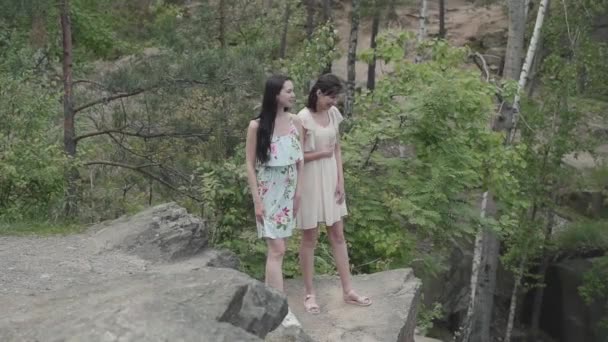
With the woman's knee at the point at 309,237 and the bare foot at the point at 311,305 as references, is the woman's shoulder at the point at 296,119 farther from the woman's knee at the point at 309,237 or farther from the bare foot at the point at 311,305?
the bare foot at the point at 311,305

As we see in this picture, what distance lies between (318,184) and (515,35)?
9511 mm

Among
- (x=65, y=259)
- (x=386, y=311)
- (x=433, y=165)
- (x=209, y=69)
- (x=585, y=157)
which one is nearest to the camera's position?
(x=386, y=311)

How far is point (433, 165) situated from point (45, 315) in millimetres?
5001

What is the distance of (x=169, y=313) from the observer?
4.02 metres

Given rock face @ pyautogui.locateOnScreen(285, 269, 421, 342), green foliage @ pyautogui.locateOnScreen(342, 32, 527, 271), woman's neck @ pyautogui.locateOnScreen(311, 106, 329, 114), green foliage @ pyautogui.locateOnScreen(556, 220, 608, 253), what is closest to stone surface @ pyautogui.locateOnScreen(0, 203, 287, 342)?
rock face @ pyautogui.locateOnScreen(285, 269, 421, 342)

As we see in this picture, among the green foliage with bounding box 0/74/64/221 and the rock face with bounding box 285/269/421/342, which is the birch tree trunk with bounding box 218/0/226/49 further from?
the rock face with bounding box 285/269/421/342

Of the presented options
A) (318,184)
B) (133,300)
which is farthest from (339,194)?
(133,300)

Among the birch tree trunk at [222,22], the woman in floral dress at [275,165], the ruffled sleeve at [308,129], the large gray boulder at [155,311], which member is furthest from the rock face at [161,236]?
the birch tree trunk at [222,22]

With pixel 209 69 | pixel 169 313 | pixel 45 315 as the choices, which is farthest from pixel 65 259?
pixel 209 69

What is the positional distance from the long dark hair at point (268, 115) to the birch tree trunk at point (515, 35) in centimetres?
969

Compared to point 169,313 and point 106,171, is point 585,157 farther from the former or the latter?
point 169,313

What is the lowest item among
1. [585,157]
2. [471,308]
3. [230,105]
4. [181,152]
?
[471,308]

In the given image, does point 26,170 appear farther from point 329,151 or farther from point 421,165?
point 329,151

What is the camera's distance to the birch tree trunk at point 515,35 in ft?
47.3
